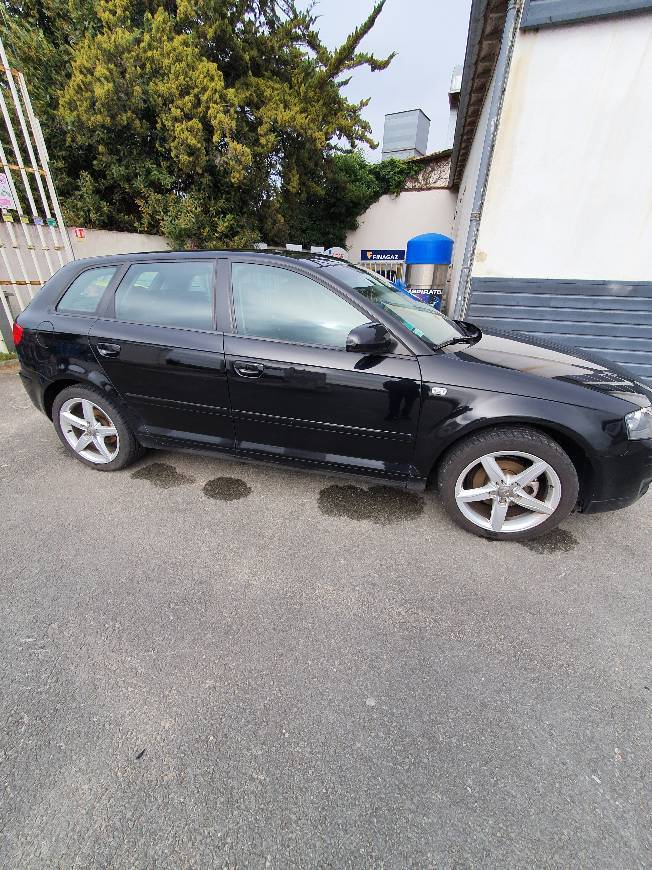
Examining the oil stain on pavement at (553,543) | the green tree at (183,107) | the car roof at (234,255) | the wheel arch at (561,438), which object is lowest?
the oil stain on pavement at (553,543)

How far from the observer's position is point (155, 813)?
46.5 inches

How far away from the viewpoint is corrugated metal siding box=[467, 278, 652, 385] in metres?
4.53

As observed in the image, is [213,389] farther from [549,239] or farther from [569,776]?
[549,239]

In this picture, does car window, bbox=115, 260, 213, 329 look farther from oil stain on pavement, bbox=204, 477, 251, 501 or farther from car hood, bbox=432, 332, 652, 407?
car hood, bbox=432, 332, 652, 407

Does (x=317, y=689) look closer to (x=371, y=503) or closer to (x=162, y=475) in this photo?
(x=371, y=503)

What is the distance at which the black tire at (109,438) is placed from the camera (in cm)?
281

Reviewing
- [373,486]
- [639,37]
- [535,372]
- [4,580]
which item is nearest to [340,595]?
[373,486]

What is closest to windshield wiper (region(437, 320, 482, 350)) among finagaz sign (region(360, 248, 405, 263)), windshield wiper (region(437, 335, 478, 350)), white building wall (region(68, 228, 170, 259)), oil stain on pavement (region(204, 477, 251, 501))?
Answer: windshield wiper (region(437, 335, 478, 350))

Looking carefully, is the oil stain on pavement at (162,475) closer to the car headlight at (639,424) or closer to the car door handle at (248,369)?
the car door handle at (248,369)

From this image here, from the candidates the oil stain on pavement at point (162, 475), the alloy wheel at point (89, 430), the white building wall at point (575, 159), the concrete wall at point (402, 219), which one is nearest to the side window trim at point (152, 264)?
the alloy wheel at point (89, 430)

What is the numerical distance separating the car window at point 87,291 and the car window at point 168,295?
0.52 ft

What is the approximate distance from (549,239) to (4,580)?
5.93m

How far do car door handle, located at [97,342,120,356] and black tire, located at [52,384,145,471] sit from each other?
31 centimetres

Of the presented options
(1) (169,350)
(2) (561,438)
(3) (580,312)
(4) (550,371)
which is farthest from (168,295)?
(3) (580,312)
